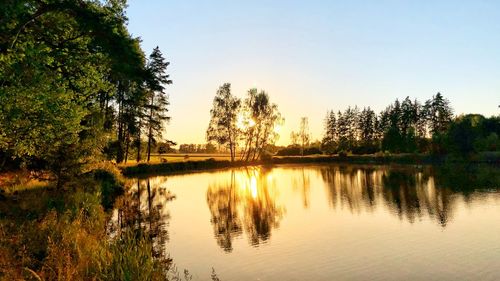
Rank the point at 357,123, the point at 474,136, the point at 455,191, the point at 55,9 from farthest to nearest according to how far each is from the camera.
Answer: the point at 357,123 → the point at 474,136 → the point at 455,191 → the point at 55,9

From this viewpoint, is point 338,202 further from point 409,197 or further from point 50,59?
point 50,59

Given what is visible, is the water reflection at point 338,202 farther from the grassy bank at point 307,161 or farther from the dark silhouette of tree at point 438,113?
the dark silhouette of tree at point 438,113

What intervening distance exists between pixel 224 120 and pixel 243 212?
69706 millimetres

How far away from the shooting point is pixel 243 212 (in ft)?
103

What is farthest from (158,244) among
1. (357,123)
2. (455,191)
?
(357,123)

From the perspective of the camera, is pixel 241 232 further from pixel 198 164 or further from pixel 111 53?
pixel 198 164

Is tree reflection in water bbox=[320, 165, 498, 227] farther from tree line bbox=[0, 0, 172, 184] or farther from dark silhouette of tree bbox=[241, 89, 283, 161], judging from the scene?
dark silhouette of tree bbox=[241, 89, 283, 161]

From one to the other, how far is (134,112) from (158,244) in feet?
165

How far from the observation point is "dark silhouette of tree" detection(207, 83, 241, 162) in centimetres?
10012

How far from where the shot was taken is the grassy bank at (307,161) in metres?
68.4

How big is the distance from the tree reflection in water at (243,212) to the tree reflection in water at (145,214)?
3277 mm

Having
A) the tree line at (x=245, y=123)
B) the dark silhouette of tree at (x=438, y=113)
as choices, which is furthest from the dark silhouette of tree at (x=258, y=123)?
the dark silhouette of tree at (x=438, y=113)

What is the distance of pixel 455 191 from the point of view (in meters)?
40.1

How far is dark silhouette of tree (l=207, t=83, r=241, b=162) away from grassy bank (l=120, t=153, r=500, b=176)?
23.3 ft
